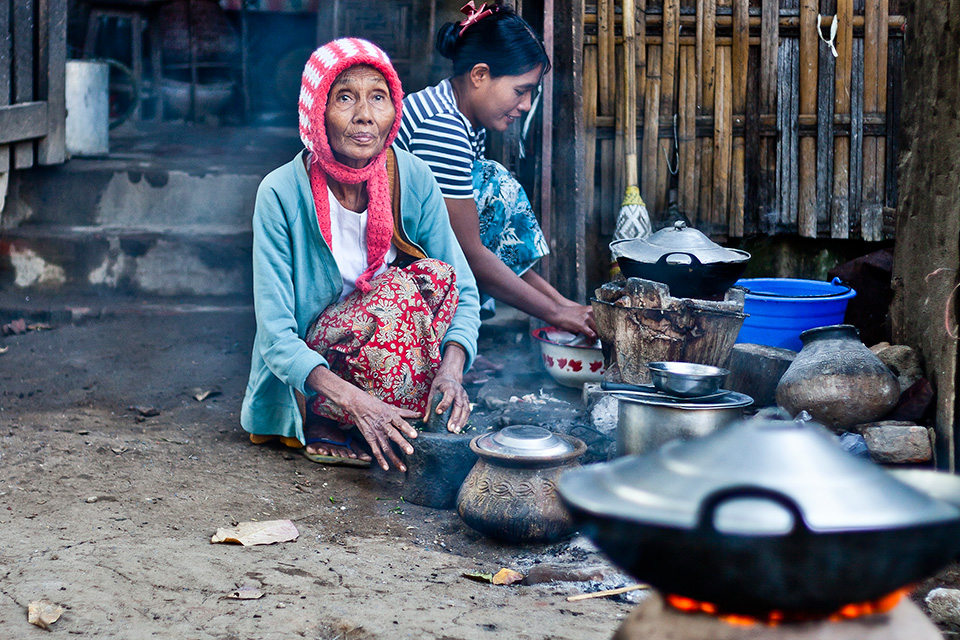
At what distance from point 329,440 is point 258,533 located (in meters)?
0.79

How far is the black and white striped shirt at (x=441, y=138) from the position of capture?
4.00 metres

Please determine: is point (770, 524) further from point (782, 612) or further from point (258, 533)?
point (258, 533)

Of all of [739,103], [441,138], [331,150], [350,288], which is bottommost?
Answer: [350,288]

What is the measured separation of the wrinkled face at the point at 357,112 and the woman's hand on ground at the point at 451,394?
0.87 metres

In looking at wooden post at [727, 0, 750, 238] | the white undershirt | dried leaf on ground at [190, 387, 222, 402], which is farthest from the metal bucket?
wooden post at [727, 0, 750, 238]

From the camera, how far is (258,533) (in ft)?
8.99

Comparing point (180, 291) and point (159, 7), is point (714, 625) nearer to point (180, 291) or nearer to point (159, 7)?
point (180, 291)

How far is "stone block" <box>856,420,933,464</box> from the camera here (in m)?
2.96

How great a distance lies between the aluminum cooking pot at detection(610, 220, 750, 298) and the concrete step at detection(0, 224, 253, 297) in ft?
9.35

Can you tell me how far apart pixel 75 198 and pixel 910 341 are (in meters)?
5.09

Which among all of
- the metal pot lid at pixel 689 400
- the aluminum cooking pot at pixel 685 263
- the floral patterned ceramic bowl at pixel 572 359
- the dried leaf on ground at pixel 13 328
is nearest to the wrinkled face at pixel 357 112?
the aluminum cooking pot at pixel 685 263

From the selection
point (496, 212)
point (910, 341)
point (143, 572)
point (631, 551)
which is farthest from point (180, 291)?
point (631, 551)

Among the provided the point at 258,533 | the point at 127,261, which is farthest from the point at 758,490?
the point at 127,261

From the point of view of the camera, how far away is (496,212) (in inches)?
177
